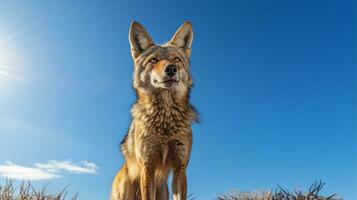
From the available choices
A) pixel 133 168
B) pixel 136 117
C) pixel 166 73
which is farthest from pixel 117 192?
pixel 166 73

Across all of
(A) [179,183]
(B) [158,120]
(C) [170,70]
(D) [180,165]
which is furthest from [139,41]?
(A) [179,183]

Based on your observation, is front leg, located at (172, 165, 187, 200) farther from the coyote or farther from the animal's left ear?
the animal's left ear

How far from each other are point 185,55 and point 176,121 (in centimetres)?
149

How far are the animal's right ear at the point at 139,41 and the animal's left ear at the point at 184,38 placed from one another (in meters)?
0.54

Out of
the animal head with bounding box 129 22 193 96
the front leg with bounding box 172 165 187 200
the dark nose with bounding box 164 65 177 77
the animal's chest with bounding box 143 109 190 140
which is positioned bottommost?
the front leg with bounding box 172 165 187 200

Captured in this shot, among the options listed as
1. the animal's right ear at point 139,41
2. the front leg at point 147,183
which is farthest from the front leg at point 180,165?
the animal's right ear at point 139,41

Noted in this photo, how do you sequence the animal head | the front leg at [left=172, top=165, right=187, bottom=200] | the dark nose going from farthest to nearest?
the animal head, the dark nose, the front leg at [left=172, top=165, right=187, bottom=200]

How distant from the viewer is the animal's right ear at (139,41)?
7.59 m

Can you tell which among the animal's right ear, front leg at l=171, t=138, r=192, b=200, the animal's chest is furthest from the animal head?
front leg at l=171, t=138, r=192, b=200

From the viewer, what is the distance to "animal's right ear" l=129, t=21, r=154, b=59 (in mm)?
7586

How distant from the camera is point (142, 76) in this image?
7.16 metres

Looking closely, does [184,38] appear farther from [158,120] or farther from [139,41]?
[158,120]

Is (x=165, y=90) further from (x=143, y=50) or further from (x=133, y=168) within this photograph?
(x=133, y=168)

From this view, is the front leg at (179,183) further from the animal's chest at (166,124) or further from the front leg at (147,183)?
the animal's chest at (166,124)
